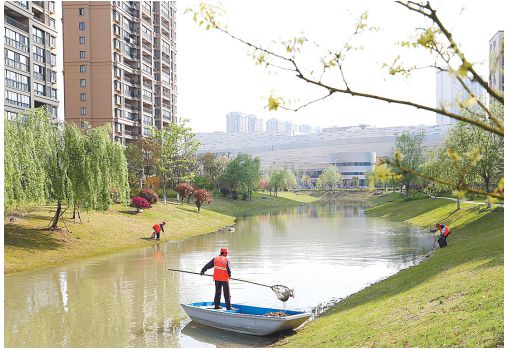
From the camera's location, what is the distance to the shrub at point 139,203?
140 ft

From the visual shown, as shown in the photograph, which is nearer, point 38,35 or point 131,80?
point 38,35

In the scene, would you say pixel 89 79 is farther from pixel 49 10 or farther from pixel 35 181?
pixel 35 181

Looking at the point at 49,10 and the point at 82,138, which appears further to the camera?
the point at 49,10

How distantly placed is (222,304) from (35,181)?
14842 mm

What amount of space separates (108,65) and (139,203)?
3245cm

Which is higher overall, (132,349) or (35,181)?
(35,181)

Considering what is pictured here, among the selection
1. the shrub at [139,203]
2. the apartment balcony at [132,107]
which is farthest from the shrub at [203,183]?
the shrub at [139,203]

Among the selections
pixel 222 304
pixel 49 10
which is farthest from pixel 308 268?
pixel 49 10

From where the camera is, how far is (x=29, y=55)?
53.2 metres

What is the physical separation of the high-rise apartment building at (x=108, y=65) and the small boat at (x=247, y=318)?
57.8 m

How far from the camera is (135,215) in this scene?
138 ft

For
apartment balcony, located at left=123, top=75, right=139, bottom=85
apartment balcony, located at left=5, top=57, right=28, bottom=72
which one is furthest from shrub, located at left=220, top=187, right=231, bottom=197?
apartment balcony, located at left=5, top=57, right=28, bottom=72

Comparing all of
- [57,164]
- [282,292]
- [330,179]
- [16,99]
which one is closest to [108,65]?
[16,99]

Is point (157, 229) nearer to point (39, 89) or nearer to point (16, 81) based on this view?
point (16, 81)
